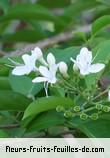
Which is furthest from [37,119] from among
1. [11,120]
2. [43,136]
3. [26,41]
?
[26,41]

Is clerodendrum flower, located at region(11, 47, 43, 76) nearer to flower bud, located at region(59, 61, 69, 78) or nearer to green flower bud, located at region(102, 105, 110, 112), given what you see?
flower bud, located at region(59, 61, 69, 78)

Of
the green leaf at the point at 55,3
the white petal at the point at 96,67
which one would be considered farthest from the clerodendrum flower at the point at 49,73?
the green leaf at the point at 55,3

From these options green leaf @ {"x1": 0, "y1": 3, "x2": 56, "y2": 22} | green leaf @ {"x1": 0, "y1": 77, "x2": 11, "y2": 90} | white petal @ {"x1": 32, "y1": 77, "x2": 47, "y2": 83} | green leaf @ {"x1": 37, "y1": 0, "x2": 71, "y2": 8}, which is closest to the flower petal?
white petal @ {"x1": 32, "y1": 77, "x2": 47, "y2": 83}

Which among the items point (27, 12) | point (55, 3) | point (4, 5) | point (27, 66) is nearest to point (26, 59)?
point (27, 66)

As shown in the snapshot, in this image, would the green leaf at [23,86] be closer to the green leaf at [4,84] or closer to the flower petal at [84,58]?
the green leaf at [4,84]

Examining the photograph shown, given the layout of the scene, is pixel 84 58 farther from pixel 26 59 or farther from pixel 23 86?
pixel 23 86

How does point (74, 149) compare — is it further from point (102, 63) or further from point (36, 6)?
point (36, 6)
